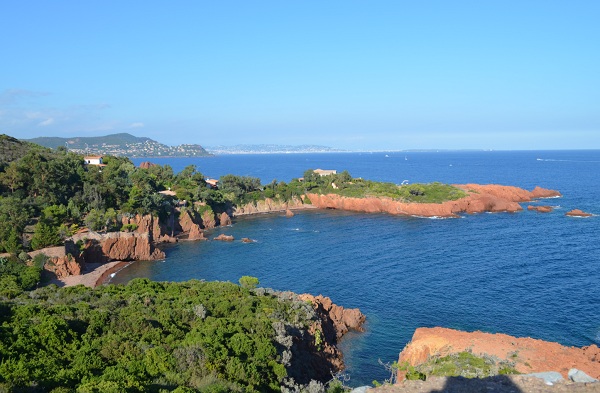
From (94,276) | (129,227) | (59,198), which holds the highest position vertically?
(59,198)

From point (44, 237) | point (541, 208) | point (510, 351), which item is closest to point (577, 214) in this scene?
point (541, 208)

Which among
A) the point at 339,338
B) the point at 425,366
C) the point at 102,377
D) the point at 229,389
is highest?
the point at 102,377

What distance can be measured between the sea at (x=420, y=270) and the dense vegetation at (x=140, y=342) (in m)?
7.63

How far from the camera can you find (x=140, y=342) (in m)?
19.7

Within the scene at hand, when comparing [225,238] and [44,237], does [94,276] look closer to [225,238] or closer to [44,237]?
[44,237]

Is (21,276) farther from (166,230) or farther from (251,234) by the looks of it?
(251,234)

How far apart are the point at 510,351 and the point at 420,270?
906 inches

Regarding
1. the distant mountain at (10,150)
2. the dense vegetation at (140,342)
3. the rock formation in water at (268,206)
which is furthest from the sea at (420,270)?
the distant mountain at (10,150)

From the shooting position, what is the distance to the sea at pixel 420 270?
33.0 m

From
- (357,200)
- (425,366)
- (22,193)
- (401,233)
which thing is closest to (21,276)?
(22,193)

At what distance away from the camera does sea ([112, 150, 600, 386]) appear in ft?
108

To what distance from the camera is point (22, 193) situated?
5791 centimetres

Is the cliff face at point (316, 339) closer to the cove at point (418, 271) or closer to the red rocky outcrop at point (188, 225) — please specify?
the cove at point (418, 271)

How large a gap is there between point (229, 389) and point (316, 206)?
83.1 metres
